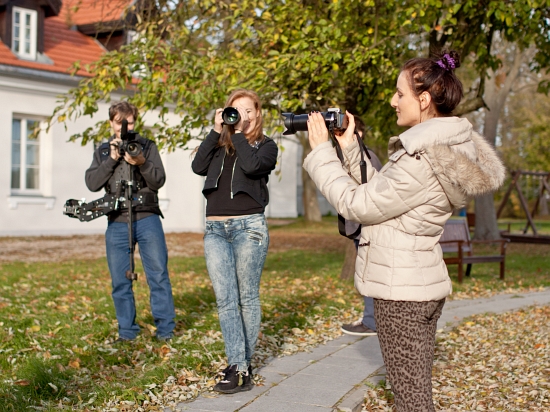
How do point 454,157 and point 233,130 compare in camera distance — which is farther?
point 233,130

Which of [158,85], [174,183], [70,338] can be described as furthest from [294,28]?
[174,183]

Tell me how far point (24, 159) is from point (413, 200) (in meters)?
19.0

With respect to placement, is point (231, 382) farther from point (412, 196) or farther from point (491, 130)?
point (491, 130)

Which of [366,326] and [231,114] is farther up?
[231,114]

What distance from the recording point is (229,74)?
30.0ft

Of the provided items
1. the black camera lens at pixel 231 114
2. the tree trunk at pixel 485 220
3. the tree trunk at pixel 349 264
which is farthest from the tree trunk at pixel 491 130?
the black camera lens at pixel 231 114

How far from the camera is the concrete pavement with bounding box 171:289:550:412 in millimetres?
4535

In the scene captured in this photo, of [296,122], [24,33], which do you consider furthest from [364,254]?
[24,33]

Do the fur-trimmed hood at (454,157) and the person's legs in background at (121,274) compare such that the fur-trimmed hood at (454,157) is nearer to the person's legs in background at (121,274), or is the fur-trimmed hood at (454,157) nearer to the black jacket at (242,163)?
the black jacket at (242,163)

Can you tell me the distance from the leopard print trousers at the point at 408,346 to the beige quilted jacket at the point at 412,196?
0.07 m

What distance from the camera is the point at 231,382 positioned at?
4.73 metres

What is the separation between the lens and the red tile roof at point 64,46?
20469 mm

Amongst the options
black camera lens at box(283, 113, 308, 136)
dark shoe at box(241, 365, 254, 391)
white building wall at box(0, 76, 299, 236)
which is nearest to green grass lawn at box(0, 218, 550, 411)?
dark shoe at box(241, 365, 254, 391)

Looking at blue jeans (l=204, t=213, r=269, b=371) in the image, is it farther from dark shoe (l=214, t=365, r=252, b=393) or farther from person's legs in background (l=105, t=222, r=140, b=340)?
person's legs in background (l=105, t=222, r=140, b=340)
